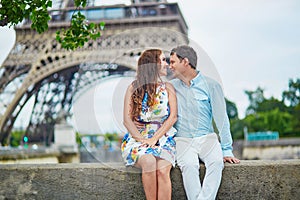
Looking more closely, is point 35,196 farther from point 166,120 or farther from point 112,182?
point 166,120

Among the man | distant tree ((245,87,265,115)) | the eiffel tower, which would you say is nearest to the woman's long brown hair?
the man

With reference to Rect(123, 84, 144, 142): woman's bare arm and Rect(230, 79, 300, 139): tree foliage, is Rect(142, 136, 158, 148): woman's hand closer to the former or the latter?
Rect(123, 84, 144, 142): woman's bare arm

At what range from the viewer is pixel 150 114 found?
3053 millimetres

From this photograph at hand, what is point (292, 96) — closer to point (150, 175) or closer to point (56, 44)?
point (56, 44)

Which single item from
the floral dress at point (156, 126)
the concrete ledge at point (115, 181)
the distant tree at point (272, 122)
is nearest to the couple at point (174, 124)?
the floral dress at point (156, 126)

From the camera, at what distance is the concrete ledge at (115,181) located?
10.7ft

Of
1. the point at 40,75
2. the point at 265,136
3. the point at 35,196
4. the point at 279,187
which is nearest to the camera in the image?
the point at 279,187

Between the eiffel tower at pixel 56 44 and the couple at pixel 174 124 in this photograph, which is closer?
the couple at pixel 174 124

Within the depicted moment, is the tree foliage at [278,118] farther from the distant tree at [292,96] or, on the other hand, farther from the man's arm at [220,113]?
the man's arm at [220,113]

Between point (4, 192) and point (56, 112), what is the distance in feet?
70.0

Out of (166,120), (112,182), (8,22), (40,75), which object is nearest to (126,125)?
(166,120)

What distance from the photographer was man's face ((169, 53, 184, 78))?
3.06 m

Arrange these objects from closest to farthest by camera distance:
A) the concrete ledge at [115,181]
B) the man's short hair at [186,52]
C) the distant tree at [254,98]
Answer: the man's short hair at [186,52]
the concrete ledge at [115,181]
the distant tree at [254,98]

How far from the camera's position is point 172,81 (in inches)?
125
